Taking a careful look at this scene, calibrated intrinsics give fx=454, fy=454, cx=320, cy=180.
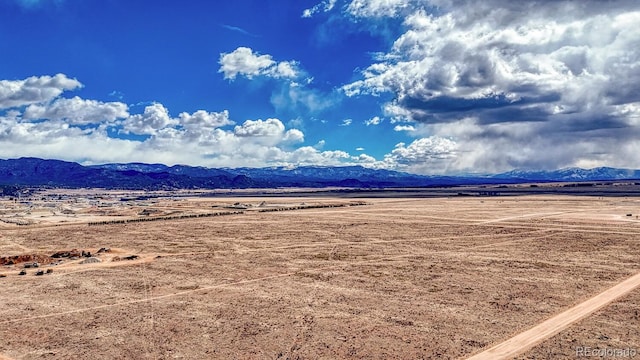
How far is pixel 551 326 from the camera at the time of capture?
2414 centimetres

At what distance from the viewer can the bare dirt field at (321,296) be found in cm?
2236

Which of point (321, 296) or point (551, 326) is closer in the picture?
point (551, 326)

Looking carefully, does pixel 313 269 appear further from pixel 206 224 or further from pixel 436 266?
pixel 206 224

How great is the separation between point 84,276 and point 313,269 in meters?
19.5

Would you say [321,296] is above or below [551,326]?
below

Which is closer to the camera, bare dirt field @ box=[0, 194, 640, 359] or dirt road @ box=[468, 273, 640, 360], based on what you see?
dirt road @ box=[468, 273, 640, 360]

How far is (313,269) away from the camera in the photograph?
39.8m

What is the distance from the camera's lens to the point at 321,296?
30.9 meters

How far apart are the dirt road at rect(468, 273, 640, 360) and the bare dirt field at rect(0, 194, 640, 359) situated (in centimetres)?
19

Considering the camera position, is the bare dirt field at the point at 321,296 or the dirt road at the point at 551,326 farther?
the bare dirt field at the point at 321,296

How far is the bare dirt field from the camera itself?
2236 cm

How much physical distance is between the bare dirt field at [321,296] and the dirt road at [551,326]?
19cm

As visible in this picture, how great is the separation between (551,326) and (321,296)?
13.9m

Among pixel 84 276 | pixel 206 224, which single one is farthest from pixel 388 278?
pixel 206 224
